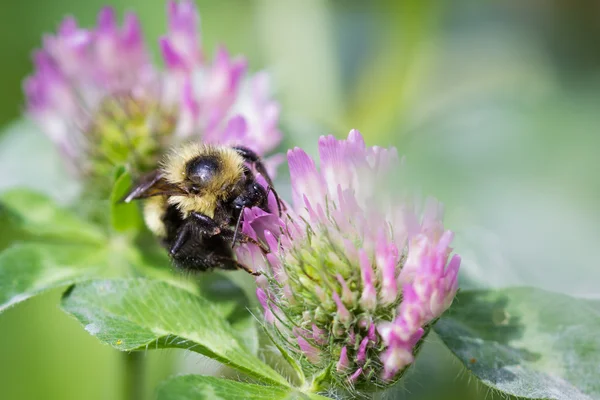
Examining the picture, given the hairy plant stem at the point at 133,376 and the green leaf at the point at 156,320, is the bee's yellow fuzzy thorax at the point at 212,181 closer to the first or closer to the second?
the green leaf at the point at 156,320

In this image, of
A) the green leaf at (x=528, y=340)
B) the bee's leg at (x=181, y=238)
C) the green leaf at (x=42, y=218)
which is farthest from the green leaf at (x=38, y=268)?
the green leaf at (x=528, y=340)

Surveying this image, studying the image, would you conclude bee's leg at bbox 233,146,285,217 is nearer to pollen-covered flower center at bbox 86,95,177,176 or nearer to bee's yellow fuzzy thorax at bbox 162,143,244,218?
bee's yellow fuzzy thorax at bbox 162,143,244,218

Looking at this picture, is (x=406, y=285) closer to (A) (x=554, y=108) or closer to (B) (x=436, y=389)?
(B) (x=436, y=389)

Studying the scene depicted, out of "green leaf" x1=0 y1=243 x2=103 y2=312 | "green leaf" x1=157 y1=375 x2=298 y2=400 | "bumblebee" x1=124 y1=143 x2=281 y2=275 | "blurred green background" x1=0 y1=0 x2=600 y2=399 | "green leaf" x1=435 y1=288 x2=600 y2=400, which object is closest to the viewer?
"green leaf" x1=157 y1=375 x2=298 y2=400

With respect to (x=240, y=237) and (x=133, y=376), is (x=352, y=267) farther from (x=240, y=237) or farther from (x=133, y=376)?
(x=133, y=376)

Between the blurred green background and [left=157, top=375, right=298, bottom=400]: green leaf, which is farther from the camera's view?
the blurred green background

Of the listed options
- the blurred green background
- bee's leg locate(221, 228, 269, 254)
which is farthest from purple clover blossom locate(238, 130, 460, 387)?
the blurred green background
